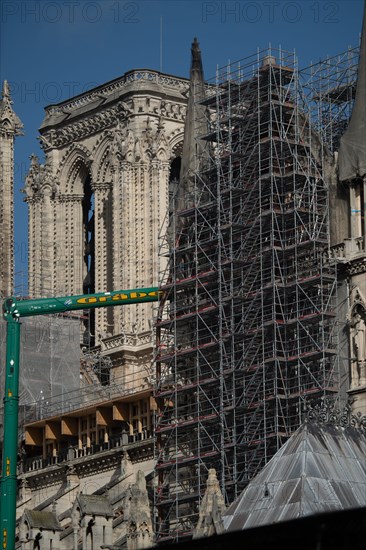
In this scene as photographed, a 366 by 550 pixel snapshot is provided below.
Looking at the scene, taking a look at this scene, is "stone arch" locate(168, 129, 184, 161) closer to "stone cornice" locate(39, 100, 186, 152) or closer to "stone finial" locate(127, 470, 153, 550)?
"stone cornice" locate(39, 100, 186, 152)

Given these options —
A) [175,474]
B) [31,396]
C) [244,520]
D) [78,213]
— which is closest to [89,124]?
[78,213]

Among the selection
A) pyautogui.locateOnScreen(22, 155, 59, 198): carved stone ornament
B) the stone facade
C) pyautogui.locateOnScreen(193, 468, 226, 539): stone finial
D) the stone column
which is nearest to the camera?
pyautogui.locateOnScreen(193, 468, 226, 539): stone finial

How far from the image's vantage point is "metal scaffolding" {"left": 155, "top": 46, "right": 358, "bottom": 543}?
49.4 m

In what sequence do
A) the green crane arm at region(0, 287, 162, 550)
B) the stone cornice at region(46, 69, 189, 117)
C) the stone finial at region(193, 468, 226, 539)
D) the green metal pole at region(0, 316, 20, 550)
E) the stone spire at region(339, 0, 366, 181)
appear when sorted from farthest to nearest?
the stone cornice at region(46, 69, 189, 117), the green crane arm at region(0, 287, 162, 550), the green metal pole at region(0, 316, 20, 550), the stone spire at region(339, 0, 366, 181), the stone finial at region(193, 468, 226, 539)

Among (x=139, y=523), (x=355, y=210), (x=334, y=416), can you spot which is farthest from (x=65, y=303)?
(x=334, y=416)

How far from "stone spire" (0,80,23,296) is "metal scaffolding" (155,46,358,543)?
2343cm

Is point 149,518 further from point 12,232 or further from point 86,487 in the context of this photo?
point 12,232

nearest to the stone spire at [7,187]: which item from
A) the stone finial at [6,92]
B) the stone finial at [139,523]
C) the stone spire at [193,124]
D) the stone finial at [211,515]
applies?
the stone finial at [6,92]

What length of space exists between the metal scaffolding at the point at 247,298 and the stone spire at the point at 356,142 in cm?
83

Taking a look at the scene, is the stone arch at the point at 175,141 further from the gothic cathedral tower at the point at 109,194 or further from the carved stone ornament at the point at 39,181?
the carved stone ornament at the point at 39,181

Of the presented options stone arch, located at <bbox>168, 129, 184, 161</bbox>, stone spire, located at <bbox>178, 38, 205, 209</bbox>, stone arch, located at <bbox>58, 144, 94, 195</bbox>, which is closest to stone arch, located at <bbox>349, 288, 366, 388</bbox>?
stone spire, located at <bbox>178, 38, 205, 209</bbox>

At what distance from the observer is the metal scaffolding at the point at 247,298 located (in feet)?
162

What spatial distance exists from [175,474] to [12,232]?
29.5 metres

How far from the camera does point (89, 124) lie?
85.2m
